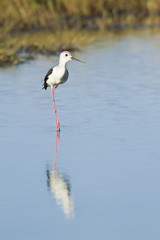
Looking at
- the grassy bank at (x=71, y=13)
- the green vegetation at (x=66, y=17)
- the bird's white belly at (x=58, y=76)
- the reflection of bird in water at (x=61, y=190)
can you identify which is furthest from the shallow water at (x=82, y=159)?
the grassy bank at (x=71, y=13)

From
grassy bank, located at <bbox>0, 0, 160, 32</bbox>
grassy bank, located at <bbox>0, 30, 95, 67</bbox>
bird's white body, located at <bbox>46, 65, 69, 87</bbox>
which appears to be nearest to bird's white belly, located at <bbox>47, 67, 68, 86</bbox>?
bird's white body, located at <bbox>46, 65, 69, 87</bbox>

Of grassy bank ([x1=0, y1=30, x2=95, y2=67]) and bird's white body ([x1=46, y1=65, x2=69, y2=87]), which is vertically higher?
grassy bank ([x1=0, y1=30, x2=95, y2=67])

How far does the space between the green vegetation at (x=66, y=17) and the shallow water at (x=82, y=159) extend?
633cm

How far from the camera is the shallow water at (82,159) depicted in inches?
182

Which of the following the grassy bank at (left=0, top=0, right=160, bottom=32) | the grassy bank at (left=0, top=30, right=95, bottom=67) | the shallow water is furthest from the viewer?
the grassy bank at (left=0, top=0, right=160, bottom=32)

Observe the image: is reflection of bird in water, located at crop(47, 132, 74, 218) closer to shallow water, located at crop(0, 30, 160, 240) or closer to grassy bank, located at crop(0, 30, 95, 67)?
shallow water, located at crop(0, 30, 160, 240)

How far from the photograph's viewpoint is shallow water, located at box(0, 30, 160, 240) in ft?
15.2

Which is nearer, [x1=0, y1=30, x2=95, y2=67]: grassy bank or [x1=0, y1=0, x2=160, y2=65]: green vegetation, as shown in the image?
[x1=0, y1=30, x2=95, y2=67]: grassy bank

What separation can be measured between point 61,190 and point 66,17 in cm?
1654

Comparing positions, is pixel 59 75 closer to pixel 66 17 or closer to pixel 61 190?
pixel 61 190

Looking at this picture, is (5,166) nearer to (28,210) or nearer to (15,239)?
(28,210)

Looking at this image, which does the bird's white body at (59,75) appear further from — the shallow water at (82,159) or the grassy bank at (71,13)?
the grassy bank at (71,13)

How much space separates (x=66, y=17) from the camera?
70.5 ft

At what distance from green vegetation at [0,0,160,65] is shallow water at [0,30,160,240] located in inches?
249
